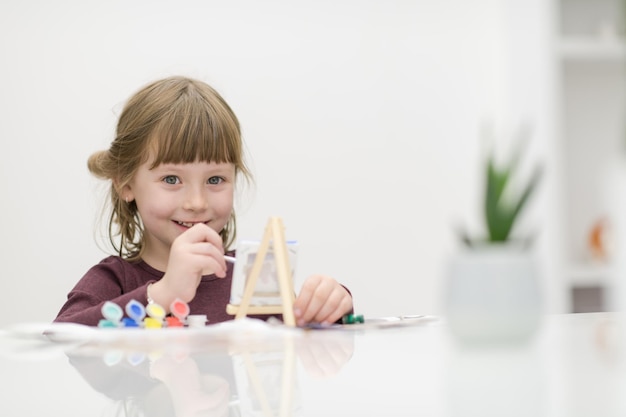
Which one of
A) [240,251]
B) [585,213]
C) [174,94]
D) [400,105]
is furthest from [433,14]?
[240,251]

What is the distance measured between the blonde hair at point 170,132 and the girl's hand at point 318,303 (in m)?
0.63

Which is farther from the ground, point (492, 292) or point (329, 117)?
point (329, 117)

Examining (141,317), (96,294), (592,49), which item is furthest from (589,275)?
(141,317)

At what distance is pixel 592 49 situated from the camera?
3342 millimetres

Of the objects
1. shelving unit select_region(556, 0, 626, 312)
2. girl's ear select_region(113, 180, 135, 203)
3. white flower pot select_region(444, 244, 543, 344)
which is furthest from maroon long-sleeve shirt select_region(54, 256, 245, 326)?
shelving unit select_region(556, 0, 626, 312)

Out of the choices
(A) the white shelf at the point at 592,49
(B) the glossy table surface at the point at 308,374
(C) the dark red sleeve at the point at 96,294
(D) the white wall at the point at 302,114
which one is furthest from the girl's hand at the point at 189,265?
(A) the white shelf at the point at 592,49

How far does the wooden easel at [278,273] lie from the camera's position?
1.17 metres

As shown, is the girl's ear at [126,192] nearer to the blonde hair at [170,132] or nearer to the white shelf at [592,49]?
the blonde hair at [170,132]

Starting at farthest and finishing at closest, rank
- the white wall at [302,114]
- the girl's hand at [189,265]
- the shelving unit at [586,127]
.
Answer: the shelving unit at [586,127]
the white wall at [302,114]
the girl's hand at [189,265]

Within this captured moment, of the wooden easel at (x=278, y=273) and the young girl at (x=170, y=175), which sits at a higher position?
the young girl at (x=170, y=175)

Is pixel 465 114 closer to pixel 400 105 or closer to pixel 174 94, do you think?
pixel 400 105

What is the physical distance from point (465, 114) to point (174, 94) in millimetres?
1684

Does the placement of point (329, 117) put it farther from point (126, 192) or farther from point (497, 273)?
point (497, 273)

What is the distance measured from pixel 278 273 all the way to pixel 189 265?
232mm
